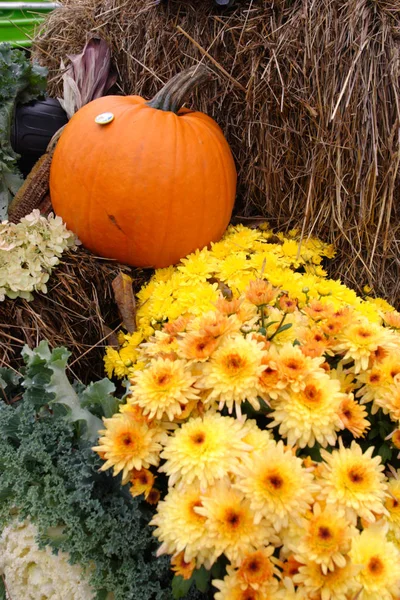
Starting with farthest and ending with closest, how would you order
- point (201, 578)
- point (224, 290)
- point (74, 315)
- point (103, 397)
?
point (74, 315)
point (224, 290)
point (103, 397)
point (201, 578)

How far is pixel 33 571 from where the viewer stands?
1.10m

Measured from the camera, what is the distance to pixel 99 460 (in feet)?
3.51

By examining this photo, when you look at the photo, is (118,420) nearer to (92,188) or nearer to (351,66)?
(92,188)

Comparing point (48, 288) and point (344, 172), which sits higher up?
point (344, 172)

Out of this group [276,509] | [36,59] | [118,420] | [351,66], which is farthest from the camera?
[36,59]

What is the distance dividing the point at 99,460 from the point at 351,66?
Answer: 3.98ft

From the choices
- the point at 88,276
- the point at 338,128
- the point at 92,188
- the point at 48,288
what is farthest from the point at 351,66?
the point at 48,288

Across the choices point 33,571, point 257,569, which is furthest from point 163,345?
point 33,571

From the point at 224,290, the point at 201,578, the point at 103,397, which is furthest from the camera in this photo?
the point at 224,290

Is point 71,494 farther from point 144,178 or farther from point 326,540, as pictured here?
point 144,178

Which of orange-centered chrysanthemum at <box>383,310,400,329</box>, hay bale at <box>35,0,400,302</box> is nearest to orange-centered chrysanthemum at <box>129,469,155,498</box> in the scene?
orange-centered chrysanthemum at <box>383,310,400,329</box>

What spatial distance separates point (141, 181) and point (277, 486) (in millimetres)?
1059

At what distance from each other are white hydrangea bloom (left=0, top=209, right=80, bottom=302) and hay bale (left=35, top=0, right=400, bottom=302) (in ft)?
2.22

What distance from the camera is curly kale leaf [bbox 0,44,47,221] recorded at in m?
1.77
